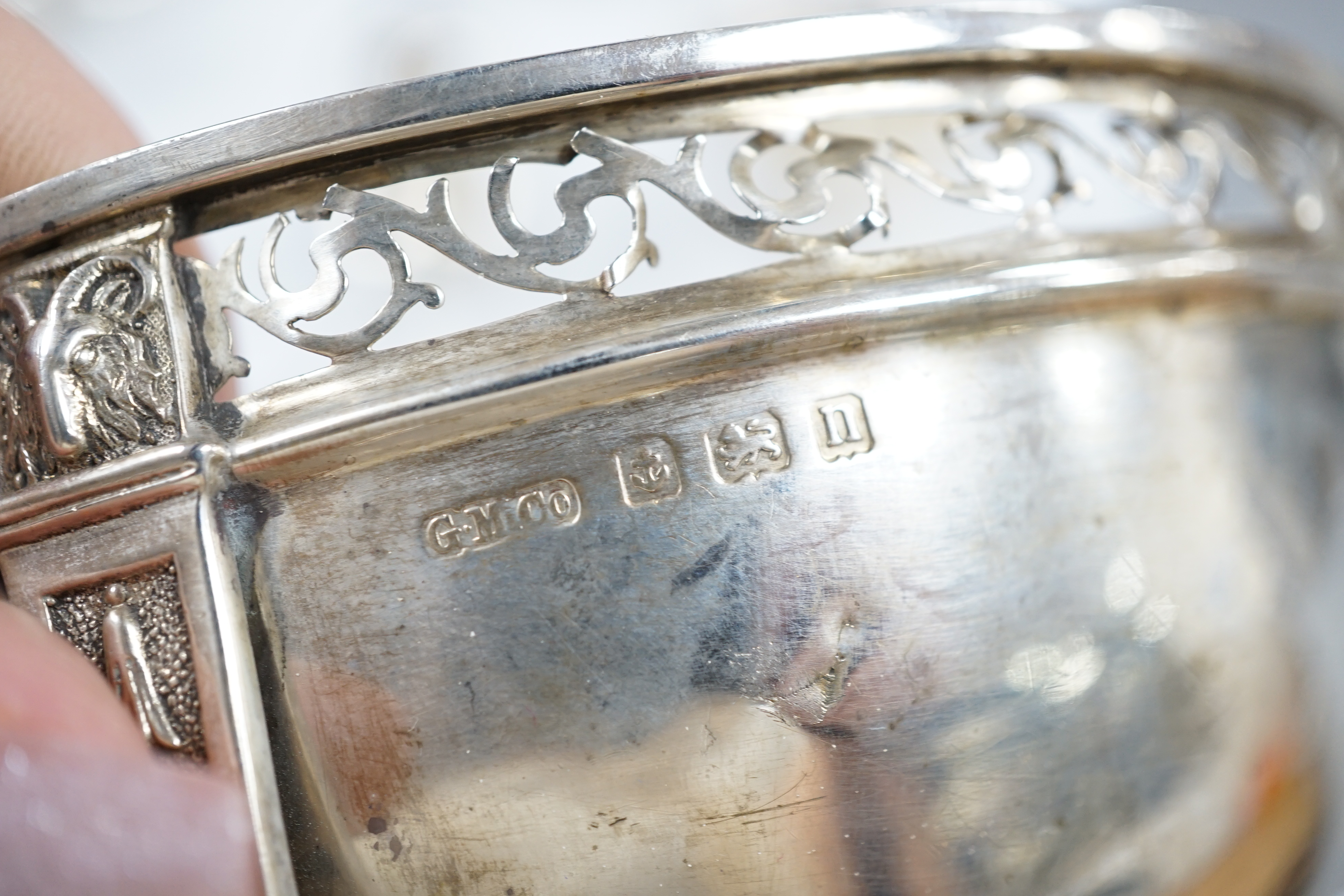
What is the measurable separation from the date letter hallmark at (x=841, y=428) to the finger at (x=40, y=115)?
49 centimetres

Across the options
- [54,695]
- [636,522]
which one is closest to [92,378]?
[54,695]

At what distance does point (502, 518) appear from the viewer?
0.44m

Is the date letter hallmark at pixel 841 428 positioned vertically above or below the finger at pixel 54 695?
above

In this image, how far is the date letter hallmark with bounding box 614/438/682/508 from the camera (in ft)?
1.44

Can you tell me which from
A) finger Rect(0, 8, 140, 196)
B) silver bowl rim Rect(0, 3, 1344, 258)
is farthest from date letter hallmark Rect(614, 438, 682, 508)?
finger Rect(0, 8, 140, 196)

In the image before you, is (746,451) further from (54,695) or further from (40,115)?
(40,115)

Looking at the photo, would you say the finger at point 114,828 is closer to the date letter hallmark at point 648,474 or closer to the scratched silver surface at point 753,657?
the scratched silver surface at point 753,657

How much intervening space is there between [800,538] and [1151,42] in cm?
34

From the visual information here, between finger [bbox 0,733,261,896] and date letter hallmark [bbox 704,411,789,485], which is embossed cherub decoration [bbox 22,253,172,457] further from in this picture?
date letter hallmark [bbox 704,411,789,485]

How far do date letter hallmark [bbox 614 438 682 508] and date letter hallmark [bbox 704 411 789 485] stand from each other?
2cm

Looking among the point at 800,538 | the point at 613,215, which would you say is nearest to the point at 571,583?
the point at 800,538

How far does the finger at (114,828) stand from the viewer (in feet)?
1.30

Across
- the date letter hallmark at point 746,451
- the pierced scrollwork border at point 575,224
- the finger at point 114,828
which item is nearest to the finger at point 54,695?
the finger at point 114,828

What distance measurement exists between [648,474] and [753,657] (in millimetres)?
92
